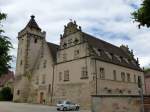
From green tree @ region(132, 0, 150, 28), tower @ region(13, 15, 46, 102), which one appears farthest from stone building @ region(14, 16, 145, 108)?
green tree @ region(132, 0, 150, 28)

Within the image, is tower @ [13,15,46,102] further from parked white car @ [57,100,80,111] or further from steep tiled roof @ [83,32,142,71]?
parked white car @ [57,100,80,111]

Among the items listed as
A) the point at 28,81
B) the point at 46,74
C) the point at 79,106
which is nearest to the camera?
the point at 79,106

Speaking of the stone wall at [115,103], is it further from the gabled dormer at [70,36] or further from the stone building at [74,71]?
the gabled dormer at [70,36]

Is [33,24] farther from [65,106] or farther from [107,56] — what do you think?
[65,106]

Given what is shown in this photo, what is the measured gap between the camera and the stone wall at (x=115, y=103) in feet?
60.3

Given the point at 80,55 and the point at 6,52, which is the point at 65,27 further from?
the point at 6,52

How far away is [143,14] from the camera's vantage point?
1032 centimetres

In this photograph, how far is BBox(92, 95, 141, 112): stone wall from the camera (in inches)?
724

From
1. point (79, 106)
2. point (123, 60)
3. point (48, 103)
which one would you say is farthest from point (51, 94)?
point (123, 60)

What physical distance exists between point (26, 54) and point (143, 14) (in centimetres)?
4210

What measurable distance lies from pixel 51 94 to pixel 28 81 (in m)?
9.14

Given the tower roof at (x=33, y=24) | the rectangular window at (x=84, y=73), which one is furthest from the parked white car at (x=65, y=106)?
the tower roof at (x=33, y=24)

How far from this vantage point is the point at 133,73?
4384 cm

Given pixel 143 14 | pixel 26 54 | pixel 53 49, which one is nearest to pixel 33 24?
pixel 26 54
